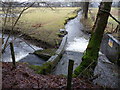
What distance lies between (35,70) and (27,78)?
168 cm

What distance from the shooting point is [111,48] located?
10352mm

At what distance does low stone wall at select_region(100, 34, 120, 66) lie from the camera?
9400mm

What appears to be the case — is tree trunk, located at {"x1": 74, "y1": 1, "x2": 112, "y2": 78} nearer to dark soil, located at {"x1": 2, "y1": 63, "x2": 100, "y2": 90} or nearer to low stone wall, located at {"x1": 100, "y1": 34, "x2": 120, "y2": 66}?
dark soil, located at {"x1": 2, "y1": 63, "x2": 100, "y2": 90}

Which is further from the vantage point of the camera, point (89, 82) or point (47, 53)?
point (47, 53)

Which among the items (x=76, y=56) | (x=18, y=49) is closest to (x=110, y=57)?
(x=76, y=56)

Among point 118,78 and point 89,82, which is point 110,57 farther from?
point 89,82

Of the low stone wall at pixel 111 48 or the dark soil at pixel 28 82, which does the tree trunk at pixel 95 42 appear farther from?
the low stone wall at pixel 111 48

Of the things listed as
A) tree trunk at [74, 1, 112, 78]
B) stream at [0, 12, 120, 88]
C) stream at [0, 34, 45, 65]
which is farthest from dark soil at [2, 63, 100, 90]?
stream at [0, 34, 45, 65]

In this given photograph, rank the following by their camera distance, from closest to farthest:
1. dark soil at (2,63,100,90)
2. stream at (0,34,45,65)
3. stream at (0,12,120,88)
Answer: dark soil at (2,63,100,90), stream at (0,12,120,88), stream at (0,34,45,65)

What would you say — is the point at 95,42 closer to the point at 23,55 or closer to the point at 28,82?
the point at 28,82

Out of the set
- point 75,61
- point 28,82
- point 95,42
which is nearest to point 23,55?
point 75,61

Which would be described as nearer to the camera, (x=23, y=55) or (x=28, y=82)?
(x=28, y=82)

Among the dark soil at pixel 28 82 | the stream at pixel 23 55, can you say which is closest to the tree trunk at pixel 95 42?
the dark soil at pixel 28 82

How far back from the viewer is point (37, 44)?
43.9 ft
